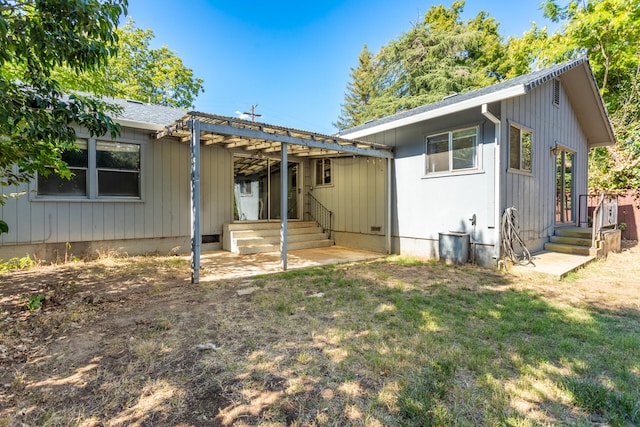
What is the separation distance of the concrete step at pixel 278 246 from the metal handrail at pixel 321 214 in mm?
556

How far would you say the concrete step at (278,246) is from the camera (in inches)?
300

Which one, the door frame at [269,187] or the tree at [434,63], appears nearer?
the door frame at [269,187]

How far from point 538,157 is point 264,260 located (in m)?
7.21

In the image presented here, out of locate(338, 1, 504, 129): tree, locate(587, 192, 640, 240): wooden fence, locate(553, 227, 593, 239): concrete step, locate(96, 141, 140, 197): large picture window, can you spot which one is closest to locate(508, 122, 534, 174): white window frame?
locate(553, 227, 593, 239): concrete step

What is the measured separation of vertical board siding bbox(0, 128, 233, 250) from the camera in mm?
5836

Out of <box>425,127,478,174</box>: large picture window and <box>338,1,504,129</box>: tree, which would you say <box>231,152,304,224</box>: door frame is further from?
<box>338,1,504,129</box>: tree

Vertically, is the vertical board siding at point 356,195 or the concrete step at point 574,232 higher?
the vertical board siding at point 356,195

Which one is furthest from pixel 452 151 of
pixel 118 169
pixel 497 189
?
pixel 118 169

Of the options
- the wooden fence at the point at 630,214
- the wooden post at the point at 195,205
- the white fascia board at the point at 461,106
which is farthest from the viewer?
the wooden fence at the point at 630,214

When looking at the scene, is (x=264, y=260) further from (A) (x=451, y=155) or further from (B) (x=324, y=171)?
(A) (x=451, y=155)

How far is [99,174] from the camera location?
657cm

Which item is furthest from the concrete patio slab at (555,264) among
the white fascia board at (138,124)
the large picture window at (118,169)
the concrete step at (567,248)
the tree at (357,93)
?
the tree at (357,93)

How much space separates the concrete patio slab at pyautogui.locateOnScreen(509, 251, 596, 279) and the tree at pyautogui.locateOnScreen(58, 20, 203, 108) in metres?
19.6

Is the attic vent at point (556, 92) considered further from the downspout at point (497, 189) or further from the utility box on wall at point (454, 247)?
the utility box on wall at point (454, 247)
